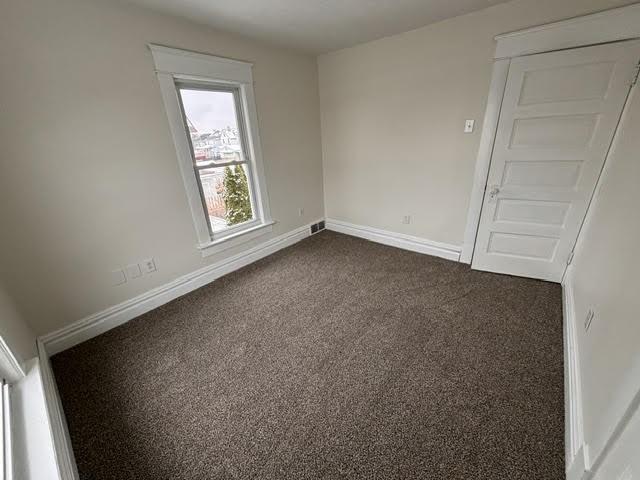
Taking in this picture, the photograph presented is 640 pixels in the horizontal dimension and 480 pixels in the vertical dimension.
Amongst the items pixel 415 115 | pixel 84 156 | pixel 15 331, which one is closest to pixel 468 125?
pixel 415 115

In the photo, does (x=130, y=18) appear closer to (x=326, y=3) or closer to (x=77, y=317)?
(x=326, y=3)

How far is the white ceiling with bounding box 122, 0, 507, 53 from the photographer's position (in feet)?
6.26

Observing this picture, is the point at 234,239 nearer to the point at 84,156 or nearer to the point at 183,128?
the point at 183,128

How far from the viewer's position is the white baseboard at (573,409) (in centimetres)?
104

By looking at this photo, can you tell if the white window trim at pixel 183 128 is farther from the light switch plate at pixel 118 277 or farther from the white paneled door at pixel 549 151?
the white paneled door at pixel 549 151

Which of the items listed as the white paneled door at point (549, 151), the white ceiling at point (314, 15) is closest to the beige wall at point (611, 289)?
the white paneled door at point (549, 151)

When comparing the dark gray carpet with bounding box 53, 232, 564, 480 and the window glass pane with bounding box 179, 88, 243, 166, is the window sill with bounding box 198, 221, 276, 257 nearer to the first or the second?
the dark gray carpet with bounding box 53, 232, 564, 480

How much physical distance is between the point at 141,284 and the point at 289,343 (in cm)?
143

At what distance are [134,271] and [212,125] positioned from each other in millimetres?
1518

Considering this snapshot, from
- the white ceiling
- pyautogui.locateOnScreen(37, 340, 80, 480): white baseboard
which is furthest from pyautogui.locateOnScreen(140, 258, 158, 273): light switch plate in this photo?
the white ceiling

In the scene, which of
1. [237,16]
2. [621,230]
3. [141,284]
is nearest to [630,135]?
[621,230]

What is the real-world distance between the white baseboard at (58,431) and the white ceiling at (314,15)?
2.49 meters

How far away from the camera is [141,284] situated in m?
2.27

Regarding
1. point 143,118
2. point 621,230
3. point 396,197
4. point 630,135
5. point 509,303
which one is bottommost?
point 509,303
